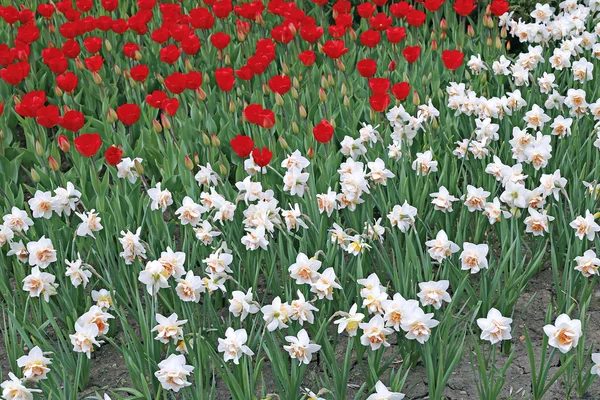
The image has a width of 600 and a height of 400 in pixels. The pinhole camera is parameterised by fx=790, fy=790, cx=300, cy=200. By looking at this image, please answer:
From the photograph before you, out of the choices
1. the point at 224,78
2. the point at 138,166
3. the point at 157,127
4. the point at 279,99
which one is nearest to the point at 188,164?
the point at 138,166

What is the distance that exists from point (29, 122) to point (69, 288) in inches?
58.3

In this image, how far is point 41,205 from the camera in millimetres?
2840

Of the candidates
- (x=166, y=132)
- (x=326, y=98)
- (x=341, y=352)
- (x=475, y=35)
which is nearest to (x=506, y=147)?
(x=326, y=98)

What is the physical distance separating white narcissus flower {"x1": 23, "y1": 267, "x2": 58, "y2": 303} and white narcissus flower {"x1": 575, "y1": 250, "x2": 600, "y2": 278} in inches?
65.8

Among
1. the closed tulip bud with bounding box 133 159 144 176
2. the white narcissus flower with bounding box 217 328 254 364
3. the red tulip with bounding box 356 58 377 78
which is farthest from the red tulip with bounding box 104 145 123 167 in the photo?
the red tulip with bounding box 356 58 377 78

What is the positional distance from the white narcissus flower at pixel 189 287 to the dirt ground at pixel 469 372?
0.34 m

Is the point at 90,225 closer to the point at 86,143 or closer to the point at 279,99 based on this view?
the point at 86,143

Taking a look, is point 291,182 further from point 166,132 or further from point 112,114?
point 112,114

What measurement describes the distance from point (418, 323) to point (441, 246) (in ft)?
1.28

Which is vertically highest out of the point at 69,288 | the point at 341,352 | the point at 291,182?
the point at 291,182

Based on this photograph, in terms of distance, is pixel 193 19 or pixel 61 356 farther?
pixel 193 19

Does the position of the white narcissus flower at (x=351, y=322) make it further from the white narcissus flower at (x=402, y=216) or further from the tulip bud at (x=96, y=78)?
the tulip bud at (x=96, y=78)

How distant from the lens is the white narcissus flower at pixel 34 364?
2.17 meters

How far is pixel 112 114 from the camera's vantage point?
377 centimetres
